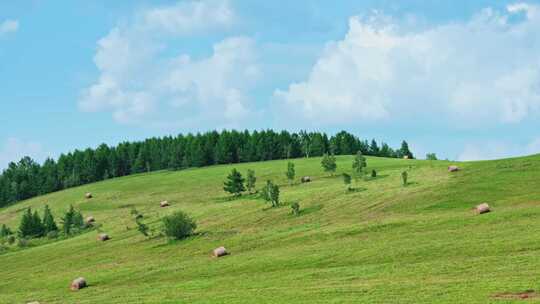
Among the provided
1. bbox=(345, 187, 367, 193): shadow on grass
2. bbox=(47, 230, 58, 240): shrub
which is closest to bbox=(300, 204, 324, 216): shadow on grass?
bbox=(345, 187, 367, 193): shadow on grass

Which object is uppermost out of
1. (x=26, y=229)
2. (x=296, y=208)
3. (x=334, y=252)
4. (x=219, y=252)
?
(x=296, y=208)

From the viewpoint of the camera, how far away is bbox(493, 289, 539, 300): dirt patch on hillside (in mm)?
22625

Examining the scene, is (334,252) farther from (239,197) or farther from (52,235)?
(52,235)

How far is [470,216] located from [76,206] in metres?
89.9

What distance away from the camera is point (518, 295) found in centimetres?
2308

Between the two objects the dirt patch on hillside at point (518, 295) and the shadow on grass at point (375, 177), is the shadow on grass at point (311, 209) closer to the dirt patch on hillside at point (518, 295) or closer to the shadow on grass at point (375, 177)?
the shadow on grass at point (375, 177)

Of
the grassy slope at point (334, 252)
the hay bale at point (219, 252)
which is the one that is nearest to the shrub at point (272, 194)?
the grassy slope at point (334, 252)

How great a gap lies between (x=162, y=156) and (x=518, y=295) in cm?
17078

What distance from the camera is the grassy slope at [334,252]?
28672mm

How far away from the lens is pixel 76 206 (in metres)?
117

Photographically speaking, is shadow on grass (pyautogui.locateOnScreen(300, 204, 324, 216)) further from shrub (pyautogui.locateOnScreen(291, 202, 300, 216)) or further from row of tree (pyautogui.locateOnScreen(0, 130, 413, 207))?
row of tree (pyautogui.locateOnScreen(0, 130, 413, 207))

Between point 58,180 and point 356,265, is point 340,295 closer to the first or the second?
point 356,265

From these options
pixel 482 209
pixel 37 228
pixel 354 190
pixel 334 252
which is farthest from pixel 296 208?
pixel 37 228

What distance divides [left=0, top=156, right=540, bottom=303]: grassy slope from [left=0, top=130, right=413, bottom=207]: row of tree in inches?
3441
